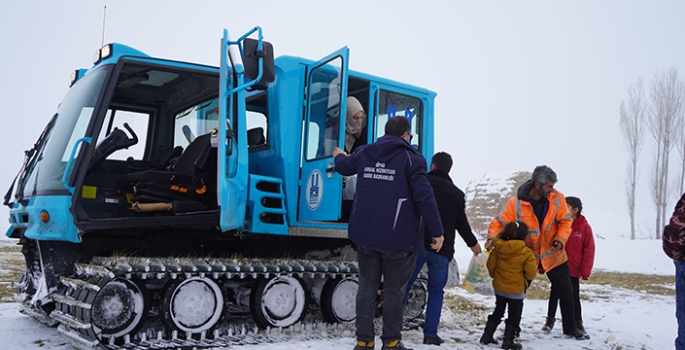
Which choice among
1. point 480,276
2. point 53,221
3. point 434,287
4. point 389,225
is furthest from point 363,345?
point 53,221

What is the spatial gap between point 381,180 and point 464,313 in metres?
3.91

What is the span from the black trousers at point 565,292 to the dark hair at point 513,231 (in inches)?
34.5

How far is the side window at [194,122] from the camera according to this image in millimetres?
6746

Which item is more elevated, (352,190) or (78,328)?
(352,190)

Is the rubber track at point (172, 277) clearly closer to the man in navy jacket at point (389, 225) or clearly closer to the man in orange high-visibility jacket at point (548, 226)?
the man in navy jacket at point (389, 225)

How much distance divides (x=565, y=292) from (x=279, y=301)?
3019 mm

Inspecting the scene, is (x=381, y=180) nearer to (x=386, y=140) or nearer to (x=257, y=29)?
(x=386, y=140)

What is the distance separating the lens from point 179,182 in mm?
5551

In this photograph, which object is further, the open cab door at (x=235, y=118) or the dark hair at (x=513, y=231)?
the dark hair at (x=513, y=231)

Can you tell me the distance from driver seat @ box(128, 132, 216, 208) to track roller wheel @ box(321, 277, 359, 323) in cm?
158

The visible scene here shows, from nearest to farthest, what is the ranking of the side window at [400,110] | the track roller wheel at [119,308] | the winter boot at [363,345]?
the winter boot at [363,345] → the track roller wheel at [119,308] → the side window at [400,110]

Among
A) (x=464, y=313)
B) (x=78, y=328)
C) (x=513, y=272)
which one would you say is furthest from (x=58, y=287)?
(x=464, y=313)

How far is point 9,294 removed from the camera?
303 inches

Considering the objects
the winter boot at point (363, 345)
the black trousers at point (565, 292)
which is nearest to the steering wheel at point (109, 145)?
the winter boot at point (363, 345)
